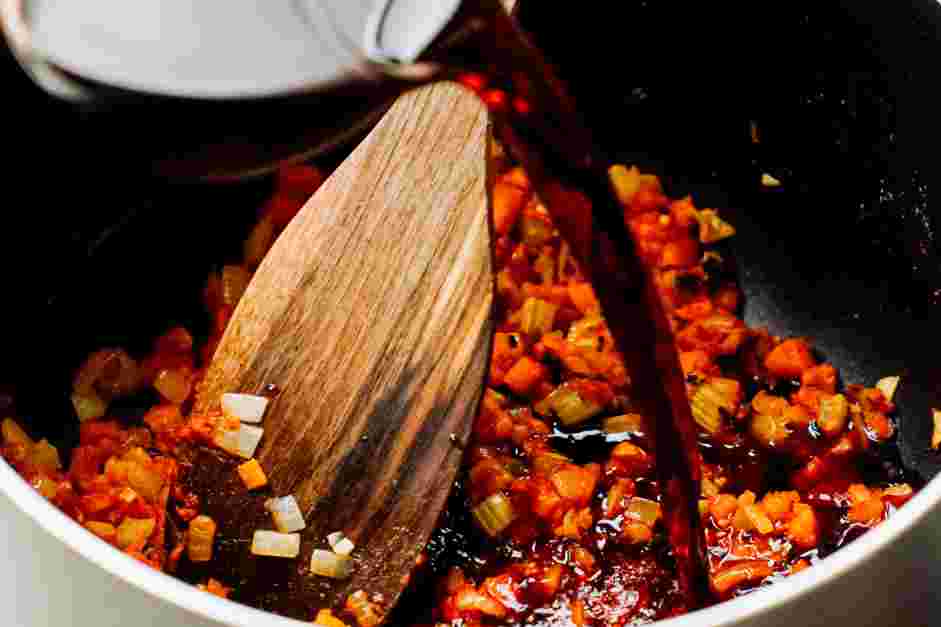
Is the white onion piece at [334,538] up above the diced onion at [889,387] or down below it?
below

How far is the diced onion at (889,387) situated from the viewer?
4.99 ft

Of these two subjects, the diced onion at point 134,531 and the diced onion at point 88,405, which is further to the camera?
the diced onion at point 88,405

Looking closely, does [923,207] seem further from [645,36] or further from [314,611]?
[314,611]

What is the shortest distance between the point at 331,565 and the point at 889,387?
28.4 inches

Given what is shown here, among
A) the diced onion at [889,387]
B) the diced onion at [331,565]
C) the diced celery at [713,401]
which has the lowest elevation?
the diced onion at [331,565]

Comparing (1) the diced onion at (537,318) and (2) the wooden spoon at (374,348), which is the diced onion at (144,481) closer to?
(2) the wooden spoon at (374,348)

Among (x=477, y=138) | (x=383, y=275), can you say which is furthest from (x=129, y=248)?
(x=477, y=138)

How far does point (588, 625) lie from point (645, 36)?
2.52 feet

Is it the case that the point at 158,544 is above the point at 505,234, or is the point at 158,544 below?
below

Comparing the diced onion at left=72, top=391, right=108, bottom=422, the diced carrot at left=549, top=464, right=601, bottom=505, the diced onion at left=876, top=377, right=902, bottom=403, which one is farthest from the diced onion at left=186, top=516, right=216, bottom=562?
the diced onion at left=876, top=377, right=902, bottom=403

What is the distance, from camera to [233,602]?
827 mm

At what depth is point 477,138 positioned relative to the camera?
1.47 meters

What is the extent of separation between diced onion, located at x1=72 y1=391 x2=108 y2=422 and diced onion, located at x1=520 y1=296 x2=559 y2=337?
21.0 inches

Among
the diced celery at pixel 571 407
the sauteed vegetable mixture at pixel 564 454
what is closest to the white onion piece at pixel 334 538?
the sauteed vegetable mixture at pixel 564 454
